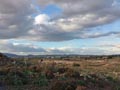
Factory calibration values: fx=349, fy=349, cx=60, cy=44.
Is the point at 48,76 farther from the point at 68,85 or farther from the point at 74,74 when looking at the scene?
the point at 68,85

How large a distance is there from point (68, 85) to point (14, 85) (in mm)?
4363

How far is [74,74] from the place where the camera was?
30.4 m

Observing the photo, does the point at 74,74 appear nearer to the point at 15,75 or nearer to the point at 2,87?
the point at 15,75

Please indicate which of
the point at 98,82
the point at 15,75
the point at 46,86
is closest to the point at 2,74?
the point at 15,75

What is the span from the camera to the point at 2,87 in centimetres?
2397

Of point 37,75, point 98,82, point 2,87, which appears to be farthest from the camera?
point 37,75

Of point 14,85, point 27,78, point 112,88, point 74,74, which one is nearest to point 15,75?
point 27,78

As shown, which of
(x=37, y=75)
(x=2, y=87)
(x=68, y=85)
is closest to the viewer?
(x=68, y=85)

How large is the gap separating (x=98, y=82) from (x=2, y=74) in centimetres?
801

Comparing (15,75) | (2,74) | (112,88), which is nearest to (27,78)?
(15,75)

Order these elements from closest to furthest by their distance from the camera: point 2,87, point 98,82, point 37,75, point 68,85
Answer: point 68,85, point 2,87, point 98,82, point 37,75

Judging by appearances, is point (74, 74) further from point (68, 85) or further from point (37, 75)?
point (68, 85)

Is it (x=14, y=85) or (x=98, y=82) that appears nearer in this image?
(x=14, y=85)

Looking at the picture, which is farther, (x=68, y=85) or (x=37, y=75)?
(x=37, y=75)
